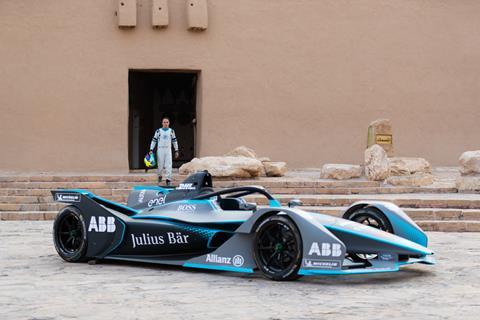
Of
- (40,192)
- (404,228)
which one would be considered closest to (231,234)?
(404,228)

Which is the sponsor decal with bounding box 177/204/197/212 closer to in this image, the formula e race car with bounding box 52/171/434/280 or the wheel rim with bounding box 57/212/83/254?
the formula e race car with bounding box 52/171/434/280

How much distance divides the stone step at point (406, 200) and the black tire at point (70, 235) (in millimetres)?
6720

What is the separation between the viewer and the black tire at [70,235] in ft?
26.2

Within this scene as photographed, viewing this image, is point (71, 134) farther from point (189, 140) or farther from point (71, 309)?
point (71, 309)

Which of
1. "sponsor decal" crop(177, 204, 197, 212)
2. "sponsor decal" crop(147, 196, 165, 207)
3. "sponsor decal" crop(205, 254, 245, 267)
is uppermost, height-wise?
"sponsor decal" crop(147, 196, 165, 207)

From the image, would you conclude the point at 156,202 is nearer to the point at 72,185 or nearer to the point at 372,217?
the point at 372,217

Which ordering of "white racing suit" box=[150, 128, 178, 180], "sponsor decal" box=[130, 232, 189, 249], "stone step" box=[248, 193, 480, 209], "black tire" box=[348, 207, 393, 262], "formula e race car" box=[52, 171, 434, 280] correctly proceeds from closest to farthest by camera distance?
"formula e race car" box=[52, 171, 434, 280] → "sponsor decal" box=[130, 232, 189, 249] → "black tire" box=[348, 207, 393, 262] → "stone step" box=[248, 193, 480, 209] → "white racing suit" box=[150, 128, 178, 180]

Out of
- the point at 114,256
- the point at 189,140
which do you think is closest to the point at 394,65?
the point at 189,140

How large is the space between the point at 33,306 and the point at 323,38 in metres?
17.0

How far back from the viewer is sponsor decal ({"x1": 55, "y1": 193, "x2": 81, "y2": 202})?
8.15 metres

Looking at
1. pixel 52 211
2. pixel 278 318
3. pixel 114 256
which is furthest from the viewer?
pixel 52 211

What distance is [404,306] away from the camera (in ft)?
18.7

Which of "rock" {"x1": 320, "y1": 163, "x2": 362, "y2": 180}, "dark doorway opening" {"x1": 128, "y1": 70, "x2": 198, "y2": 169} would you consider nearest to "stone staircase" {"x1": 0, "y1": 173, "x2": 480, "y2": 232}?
"rock" {"x1": 320, "y1": 163, "x2": 362, "y2": 180}

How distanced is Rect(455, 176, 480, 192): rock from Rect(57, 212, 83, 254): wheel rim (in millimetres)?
9733
